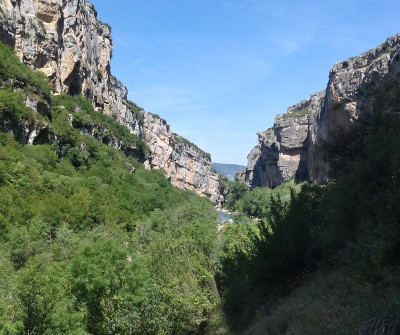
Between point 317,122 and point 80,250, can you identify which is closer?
point 80,250

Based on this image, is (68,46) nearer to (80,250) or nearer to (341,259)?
(80,250)

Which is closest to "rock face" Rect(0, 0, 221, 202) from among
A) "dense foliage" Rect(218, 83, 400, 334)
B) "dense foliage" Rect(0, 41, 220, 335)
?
"dense foliage" Rect(0, 41, 220, 335)

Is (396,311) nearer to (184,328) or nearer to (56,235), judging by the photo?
(184,328)

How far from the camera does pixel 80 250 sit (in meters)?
19.1

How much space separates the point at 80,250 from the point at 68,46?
134 ft

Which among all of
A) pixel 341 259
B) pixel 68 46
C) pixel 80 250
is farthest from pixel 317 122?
pixel 341 259

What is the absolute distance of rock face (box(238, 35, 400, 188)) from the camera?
49219 millimetres

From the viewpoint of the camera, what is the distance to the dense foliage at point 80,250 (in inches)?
496

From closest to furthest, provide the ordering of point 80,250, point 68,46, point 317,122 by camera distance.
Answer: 1. point 80,250
2. point 68,46
3. point 317,122

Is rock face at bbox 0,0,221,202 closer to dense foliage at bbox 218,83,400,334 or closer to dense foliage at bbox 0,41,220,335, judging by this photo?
dense foliage at bbox 0,41,220,335

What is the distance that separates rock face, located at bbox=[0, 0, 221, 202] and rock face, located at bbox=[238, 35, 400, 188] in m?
34.4

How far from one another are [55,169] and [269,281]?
2689 cm

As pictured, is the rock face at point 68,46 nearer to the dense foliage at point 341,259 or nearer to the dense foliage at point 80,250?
the dense foliage at point 80,250

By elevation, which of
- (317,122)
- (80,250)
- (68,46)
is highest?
(317,122)
